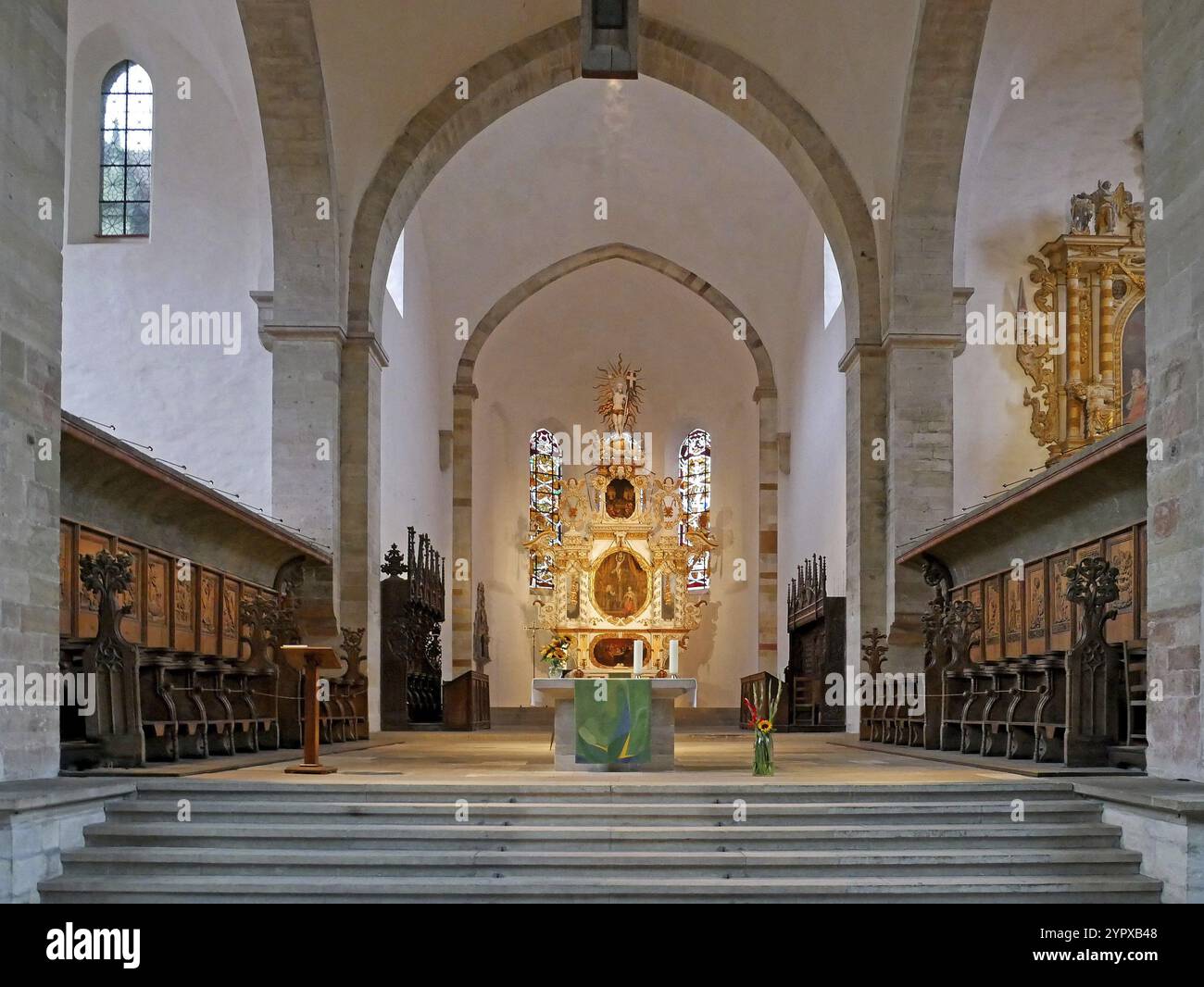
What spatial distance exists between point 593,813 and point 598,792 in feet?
0.97

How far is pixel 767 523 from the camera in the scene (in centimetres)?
2700

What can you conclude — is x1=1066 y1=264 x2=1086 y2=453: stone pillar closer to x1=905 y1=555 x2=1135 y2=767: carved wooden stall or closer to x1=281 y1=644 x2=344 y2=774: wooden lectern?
x1=905 y1=555 x2=1135 y2=767: carved wooden stall

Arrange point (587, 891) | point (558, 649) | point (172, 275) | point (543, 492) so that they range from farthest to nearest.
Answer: point (543, 492), point (558, 649), point (172, 275), point (587, 891)

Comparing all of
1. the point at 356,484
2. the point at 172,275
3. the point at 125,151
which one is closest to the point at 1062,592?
the point at 356,484

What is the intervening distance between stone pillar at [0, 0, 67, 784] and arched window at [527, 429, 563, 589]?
2046 cm

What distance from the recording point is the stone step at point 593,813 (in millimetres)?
7301

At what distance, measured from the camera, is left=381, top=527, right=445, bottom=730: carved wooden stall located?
60.1ft

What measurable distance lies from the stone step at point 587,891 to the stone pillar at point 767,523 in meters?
19.8

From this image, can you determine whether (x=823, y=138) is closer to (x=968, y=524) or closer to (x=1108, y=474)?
(x=968, y=524)

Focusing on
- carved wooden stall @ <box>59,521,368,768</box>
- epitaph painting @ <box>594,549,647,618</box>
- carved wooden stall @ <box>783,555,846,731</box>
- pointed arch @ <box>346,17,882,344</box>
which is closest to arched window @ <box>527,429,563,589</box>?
epitaph painting @ <box>594,549,647,618</box>

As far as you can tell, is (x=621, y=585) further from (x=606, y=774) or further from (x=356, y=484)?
(x=606, y=774)

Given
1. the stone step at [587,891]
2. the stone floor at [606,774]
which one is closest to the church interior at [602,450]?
the stone step at [587,891]

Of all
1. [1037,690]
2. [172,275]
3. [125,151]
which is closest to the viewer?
[1037,690]

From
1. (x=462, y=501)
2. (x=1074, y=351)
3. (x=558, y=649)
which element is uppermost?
(x=1074, y=351)
